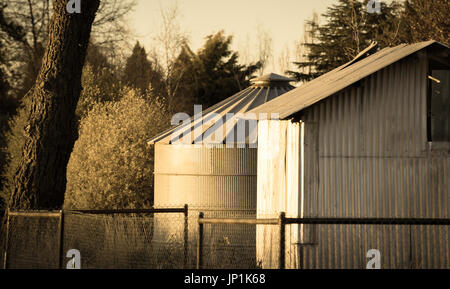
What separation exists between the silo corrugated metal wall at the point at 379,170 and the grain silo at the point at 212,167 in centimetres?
448

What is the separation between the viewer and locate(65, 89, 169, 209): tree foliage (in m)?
26.8

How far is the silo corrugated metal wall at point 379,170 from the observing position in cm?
1362

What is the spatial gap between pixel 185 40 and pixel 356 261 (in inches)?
1192

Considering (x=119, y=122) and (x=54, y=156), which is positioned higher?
(x=119, y=122)

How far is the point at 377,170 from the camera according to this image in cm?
1398

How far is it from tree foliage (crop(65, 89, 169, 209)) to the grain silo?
5.39 meters

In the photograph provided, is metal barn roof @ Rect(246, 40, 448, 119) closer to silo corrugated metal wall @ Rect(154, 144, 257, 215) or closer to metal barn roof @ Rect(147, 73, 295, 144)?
silo corrugated metal wall @ Rect(154, 144, 257, 215)

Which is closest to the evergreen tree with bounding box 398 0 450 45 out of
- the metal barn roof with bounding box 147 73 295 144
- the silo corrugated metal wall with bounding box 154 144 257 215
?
the metal barn roof with bounding box 147 73 295 144

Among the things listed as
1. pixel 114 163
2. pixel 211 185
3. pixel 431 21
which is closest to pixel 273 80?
pixel 211 185

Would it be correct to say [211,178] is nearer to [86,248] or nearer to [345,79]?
[345,79]

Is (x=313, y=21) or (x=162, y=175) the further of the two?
(x=313, y=21)

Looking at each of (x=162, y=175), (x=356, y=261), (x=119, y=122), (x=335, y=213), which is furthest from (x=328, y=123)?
(x=119, y=122)

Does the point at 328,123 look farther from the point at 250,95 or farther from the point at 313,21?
the point at 313,21

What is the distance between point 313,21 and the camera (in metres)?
46.0
